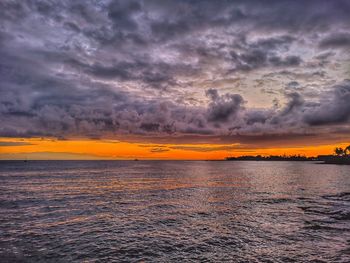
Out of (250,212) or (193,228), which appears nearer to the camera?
(193,228)

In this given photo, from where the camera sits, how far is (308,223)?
33.5m

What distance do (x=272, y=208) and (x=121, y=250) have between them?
28.2 metres

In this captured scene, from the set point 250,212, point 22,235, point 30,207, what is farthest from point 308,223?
point 30,207

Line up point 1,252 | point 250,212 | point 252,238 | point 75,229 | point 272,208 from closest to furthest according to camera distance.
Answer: point 1,252 < point 252,238 < point 75,229 < point 250,212 < point 272,208

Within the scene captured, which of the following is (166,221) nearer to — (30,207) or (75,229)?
(75,229)

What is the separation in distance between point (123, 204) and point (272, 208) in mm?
24378

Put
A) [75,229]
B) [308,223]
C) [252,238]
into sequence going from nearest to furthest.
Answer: [252,238], [75,229], [308,223]

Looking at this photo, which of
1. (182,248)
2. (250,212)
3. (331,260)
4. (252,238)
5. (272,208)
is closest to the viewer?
(331,260)

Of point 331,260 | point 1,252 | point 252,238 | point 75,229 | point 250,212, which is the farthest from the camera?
point 250,212

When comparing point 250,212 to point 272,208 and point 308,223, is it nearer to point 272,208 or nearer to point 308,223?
point 272,208

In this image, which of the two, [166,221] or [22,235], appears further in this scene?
[166,221]

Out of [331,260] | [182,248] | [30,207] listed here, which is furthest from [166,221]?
[30,207]

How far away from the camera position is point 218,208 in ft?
147

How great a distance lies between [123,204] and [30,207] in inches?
568
